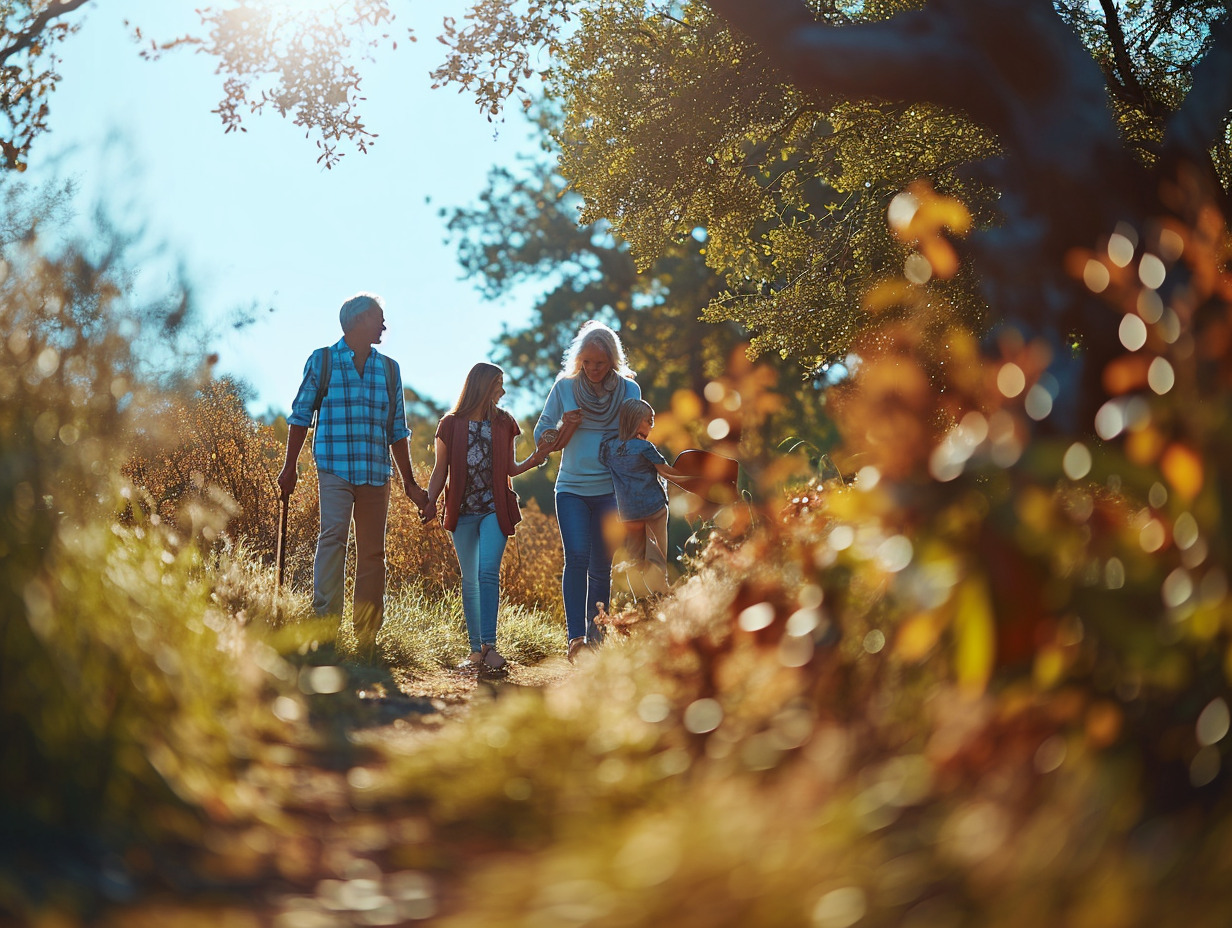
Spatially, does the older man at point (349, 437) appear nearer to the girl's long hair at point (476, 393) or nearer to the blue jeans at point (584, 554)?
the girl's long hair at point (476, 393)

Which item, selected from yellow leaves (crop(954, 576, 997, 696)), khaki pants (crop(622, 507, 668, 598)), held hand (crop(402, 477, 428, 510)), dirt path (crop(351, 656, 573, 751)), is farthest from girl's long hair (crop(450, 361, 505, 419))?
yellow leaves (crop(954, 576, 997, 696))

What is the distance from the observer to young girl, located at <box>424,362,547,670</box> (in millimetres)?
6621

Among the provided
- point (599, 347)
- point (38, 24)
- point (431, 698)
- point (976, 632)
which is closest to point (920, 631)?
point (976, 632)

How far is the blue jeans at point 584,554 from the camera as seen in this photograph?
667 centimetres

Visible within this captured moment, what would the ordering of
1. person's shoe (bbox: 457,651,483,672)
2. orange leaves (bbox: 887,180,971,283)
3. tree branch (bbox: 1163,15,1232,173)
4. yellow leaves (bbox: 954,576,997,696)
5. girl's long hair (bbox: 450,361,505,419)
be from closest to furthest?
yellow leaves (bbox: 954,576,997,696), orange leaves (bbox: 887,180,971,283), tree branch (bbox: 1163,15,1232,173), person's shoe (bbox: 457,651,483,672), girl's long hair (bbox: 450,361,505,419)

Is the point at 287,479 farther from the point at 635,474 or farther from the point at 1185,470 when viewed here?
the point at 1185,470

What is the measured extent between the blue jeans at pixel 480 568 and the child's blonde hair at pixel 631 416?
100 cm

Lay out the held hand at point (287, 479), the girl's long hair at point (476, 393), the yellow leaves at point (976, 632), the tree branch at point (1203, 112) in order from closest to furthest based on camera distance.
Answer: the yellow leaves at point (976, 632)
the tree branch at point (1203, 112)
the held hand at point (287, 479)
the girl's long hair at point (476, 393)

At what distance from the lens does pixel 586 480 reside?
6.67m

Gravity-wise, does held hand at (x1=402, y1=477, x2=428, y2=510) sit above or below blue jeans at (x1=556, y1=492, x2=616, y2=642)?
above

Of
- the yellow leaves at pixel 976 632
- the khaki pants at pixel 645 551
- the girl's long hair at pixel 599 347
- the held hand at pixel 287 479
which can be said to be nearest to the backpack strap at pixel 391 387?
the held hand at pixel 287 479

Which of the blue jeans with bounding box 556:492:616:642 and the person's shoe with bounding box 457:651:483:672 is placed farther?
the blue jeans with bounding box 556:492:616:642

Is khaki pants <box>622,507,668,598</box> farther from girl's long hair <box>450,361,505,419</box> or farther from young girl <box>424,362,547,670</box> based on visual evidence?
girl's long hair <box>450,361,505,419</box>

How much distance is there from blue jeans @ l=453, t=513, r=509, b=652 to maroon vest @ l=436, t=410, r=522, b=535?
0.07m
